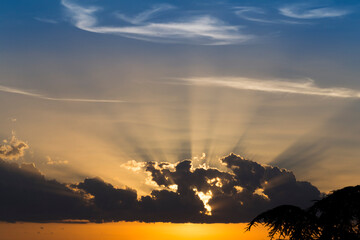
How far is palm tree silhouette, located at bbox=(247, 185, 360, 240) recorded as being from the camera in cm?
5962

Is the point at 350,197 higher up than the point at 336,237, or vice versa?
the point at 350,197

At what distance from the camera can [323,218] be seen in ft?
205

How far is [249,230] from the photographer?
209ft

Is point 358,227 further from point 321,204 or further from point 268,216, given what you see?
point 268,216

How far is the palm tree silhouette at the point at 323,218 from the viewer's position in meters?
59.6

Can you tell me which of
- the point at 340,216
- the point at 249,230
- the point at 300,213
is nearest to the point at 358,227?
the point at 340,216

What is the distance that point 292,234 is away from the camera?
63.6m

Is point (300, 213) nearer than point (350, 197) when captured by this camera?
No

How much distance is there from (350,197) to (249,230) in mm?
12459

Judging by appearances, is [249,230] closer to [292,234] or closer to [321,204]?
[292,234]

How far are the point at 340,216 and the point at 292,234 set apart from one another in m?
6.36

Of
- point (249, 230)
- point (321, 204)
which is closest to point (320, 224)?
point (321, 204)

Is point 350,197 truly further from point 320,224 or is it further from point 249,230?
point 249,230

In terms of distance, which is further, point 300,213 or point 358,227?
point 300,213
